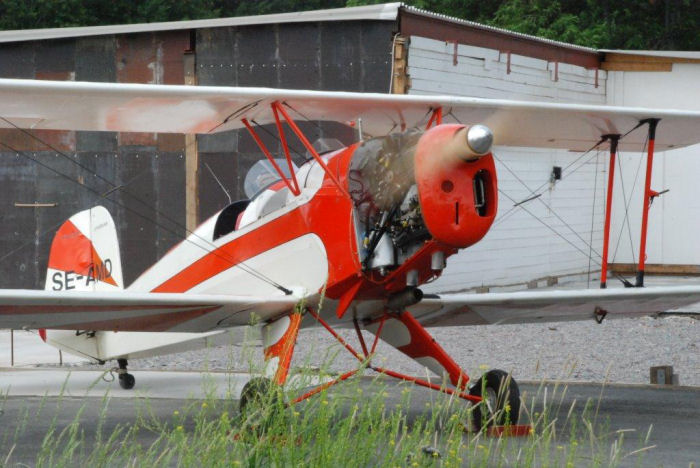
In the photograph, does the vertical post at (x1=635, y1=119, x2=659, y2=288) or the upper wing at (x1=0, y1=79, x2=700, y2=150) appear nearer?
the upper wing at (x1=0, y1=79, x2=700, y2=150)

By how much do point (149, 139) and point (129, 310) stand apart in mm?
9090

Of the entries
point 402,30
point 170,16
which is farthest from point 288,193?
point 170,16

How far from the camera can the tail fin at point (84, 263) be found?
10.1 metres

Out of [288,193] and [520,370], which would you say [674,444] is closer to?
[288,193]

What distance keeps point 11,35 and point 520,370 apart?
9884 millimetres

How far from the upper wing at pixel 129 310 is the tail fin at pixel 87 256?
2.16 metres

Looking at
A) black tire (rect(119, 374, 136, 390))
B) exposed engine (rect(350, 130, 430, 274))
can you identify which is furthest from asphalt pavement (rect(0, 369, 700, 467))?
exposed engine (rect(350, 130, 430, 274))

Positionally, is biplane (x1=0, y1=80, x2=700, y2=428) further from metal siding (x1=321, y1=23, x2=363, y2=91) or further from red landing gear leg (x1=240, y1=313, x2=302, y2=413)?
metal siding (x1=321, y1=23, x2=363, y2=91)

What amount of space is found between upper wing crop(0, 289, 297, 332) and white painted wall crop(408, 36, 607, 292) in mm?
8322

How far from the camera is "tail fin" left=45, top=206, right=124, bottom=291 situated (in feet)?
33.4

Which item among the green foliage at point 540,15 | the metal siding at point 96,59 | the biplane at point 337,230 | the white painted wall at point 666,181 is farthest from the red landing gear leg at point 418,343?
the green foliage at point 540,15

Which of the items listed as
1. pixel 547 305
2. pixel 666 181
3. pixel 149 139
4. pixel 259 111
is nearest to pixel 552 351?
pixel 547 305

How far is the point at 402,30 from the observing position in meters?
15.2

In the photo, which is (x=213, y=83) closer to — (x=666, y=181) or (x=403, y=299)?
(x=403, y=299)
